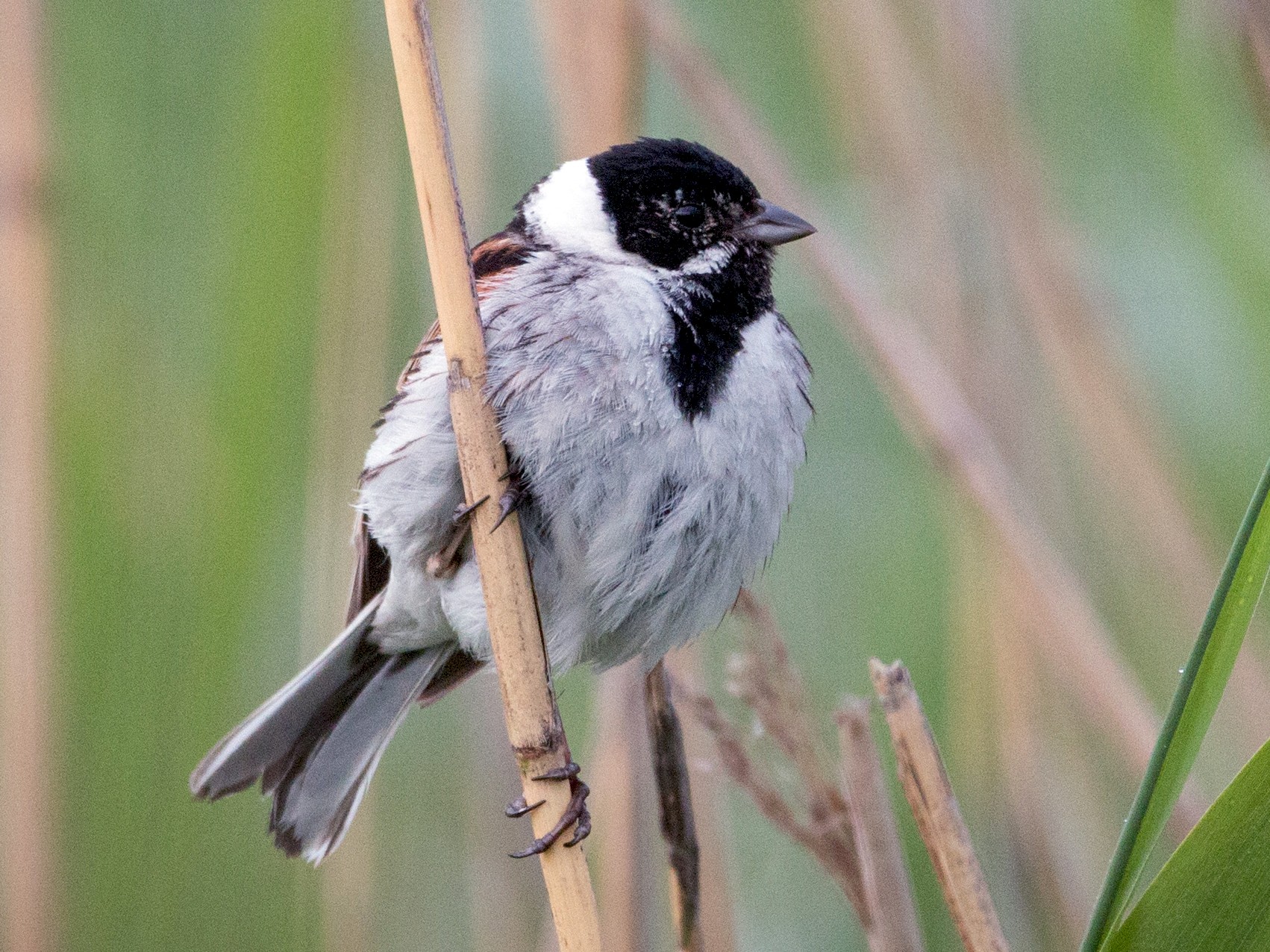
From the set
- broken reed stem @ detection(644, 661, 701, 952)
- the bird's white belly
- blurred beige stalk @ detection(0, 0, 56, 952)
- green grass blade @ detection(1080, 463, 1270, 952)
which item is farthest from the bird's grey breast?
green grass blade @ detection(1080, 463, 1270, 952)

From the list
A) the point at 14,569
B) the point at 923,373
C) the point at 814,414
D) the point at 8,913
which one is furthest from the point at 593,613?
the point at 8,913

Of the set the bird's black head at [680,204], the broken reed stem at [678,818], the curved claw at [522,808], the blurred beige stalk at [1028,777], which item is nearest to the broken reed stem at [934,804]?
the broken reed stem at [678,818]

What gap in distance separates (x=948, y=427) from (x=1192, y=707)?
92 cm

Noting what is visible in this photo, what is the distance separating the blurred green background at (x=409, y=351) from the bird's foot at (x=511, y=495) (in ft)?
0.98

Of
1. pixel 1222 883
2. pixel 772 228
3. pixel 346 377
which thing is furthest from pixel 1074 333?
pixel 1222 883

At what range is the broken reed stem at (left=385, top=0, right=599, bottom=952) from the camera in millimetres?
1249

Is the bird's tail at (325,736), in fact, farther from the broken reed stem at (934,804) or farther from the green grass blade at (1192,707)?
the green grass blade at (1192,707)

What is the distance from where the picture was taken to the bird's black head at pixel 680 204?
1.86m

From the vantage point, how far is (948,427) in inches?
72.8

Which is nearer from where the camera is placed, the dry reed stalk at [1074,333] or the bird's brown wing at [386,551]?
the bird's brown wing at [386,551]

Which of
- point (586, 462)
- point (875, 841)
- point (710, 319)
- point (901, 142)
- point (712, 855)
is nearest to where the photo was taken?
point (875, 841)

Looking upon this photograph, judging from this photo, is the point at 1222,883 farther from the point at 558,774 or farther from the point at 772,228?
the point at 772,228

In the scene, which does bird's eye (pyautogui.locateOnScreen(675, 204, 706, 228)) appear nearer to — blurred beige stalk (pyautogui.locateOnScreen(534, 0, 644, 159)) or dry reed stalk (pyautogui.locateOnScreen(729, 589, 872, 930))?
blurred beige stalk (pyautogui.locateOnScreen(534, 0, 644, 159))

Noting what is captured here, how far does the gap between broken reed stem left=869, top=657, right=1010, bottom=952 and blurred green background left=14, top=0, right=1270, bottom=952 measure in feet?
1.91
